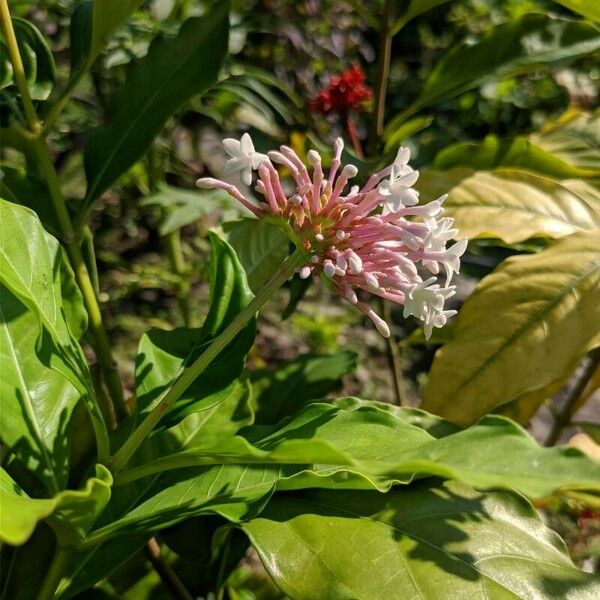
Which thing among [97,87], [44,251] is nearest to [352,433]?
[44,251]

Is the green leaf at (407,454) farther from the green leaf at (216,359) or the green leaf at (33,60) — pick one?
the green leaf at (33,60)

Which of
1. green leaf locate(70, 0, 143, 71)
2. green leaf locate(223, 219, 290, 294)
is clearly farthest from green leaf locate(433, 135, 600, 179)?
green leaf locate(70, 0, 143, 71)

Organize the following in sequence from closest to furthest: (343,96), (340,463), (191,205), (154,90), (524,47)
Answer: (340,463) → (154,90) → (524,47) → (343,96) → (191,205)

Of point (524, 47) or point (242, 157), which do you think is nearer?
point (242, 157)

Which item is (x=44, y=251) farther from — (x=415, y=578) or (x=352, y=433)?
(x=415, y=578)

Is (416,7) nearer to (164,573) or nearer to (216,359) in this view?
(216,359)

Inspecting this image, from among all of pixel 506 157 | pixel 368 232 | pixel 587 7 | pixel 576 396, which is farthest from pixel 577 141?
pixel 368 232
